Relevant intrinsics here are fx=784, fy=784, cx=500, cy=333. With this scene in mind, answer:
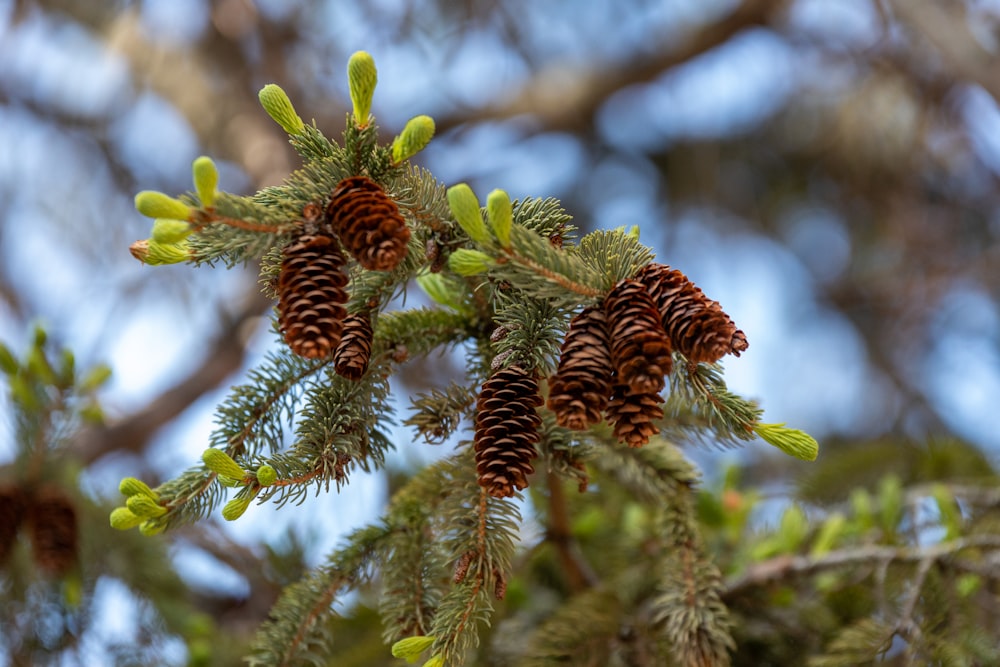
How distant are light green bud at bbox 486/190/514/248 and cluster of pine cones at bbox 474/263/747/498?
0.09 meters

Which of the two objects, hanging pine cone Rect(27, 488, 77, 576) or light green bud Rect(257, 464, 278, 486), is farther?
hanging pine cone Rect(27, 488, 77, 576)

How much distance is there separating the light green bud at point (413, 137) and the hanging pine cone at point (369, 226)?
2.4 inches

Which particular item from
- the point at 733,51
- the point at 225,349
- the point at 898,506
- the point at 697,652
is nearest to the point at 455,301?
the point at 697,652

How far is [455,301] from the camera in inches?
31.3

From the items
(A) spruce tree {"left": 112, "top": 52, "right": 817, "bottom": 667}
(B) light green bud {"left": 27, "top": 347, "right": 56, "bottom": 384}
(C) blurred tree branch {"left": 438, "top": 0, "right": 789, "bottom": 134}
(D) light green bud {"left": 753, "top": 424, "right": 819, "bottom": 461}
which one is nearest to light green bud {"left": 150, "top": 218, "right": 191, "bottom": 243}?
Answer: (A) spruce tree {"left": 112, "top": 52, "right": 817, "bottom": 667}

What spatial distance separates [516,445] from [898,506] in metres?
0.83

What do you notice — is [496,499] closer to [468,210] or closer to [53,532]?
[468,210]

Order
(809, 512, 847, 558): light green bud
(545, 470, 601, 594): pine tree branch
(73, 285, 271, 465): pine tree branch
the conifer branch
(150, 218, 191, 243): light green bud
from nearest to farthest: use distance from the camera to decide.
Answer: (150, 218, 191, 243): light green bud < the conifer branch < (545, 470, 601, 594): pine tree branch < (809, 512, 847, 558): light green bud < (73, 285, 271, 465): pine tree branch

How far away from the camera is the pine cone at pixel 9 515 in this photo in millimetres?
1203

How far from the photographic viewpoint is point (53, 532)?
3.88 ft

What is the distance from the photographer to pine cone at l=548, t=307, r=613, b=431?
59 centimetres

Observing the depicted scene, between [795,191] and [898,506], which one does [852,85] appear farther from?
[898,506]

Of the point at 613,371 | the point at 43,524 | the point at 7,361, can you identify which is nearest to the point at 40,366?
the point at 7,361

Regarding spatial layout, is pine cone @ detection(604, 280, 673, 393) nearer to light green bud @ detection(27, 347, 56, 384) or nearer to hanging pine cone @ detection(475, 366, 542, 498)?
hanging pine cone @ detection(475, 366, 542, 498)
